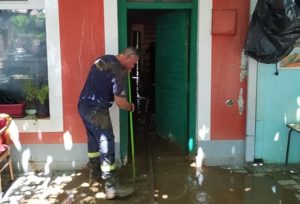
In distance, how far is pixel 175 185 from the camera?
5.32 meters

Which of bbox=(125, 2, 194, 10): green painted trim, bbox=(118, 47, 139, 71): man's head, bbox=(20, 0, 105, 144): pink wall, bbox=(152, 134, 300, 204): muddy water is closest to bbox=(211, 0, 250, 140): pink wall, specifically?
bbox=(125, 2, 194, 10): green painted trim

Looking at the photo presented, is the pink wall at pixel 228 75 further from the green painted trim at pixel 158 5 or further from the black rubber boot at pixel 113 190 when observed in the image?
the black rubber boot at pixel 113 190

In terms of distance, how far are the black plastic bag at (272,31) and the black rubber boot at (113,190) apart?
2555 millimetres

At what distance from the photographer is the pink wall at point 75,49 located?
5469 millimetres

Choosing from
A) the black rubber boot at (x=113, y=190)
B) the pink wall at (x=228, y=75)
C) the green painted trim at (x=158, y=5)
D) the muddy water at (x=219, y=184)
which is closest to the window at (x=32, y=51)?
the green painted trim at (x=158, y=5)

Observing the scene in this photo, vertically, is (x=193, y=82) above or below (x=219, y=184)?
above

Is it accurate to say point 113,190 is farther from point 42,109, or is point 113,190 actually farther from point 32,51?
point 32,51

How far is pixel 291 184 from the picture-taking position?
17.4 ft

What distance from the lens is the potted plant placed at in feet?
18.3

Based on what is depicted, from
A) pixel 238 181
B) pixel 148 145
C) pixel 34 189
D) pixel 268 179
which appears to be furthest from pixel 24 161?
pixel 268 179

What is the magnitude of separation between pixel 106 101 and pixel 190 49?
1.65m

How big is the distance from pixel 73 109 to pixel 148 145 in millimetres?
1845

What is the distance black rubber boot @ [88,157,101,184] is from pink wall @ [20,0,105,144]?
0.56 m

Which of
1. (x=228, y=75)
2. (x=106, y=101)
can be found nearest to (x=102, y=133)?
(x=106, y=101)
